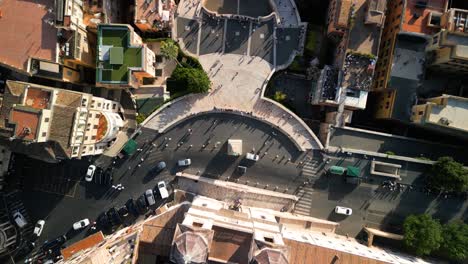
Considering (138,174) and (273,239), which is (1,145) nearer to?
(138,174)

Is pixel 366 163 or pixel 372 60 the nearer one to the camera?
pixel 372 60

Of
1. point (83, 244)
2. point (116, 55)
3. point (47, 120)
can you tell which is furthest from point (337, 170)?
point (47, 120)

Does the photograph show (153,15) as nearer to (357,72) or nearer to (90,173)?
(90,173)

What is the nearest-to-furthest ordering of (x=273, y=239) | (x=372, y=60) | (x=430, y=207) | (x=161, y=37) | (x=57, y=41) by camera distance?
(x=273, y=239)
(x=57, y=41)
(x=372, y=60)
(x=430, y=207)
(x=161, y=37)

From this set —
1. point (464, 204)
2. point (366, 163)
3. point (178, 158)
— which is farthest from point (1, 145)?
point (464, 204)

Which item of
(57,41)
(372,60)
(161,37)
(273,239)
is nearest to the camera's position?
(273,239)

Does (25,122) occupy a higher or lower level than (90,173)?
higher
